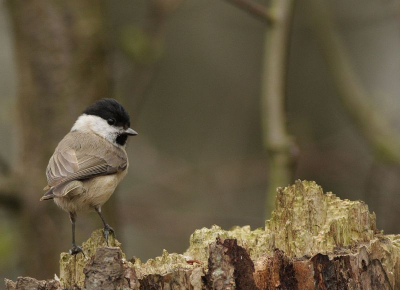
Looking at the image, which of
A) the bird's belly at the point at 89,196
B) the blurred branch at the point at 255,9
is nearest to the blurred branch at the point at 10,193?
the bird's belly at the point at 89,196

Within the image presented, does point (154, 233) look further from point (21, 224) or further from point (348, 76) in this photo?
point (348, 76)

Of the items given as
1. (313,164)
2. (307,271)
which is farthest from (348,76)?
(307,271)

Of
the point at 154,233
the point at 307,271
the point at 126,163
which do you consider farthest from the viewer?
the point at 154,233

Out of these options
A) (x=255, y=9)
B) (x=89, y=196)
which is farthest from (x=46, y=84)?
(x=255, y=9)

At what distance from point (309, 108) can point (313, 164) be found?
130 cm

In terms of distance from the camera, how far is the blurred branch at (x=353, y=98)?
384 centimetres

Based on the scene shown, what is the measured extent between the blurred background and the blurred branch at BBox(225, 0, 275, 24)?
10mm

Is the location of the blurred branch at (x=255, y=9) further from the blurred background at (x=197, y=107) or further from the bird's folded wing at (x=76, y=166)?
the bird's folded wing at (x=76, y=166)

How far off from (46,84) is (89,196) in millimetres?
1182

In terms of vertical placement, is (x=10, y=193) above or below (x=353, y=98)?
below

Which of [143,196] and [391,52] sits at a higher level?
[391,52]

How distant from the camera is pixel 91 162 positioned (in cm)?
288

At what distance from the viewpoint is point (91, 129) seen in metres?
3.27

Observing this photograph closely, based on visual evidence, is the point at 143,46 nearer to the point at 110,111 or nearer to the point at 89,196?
the point at 110,111
